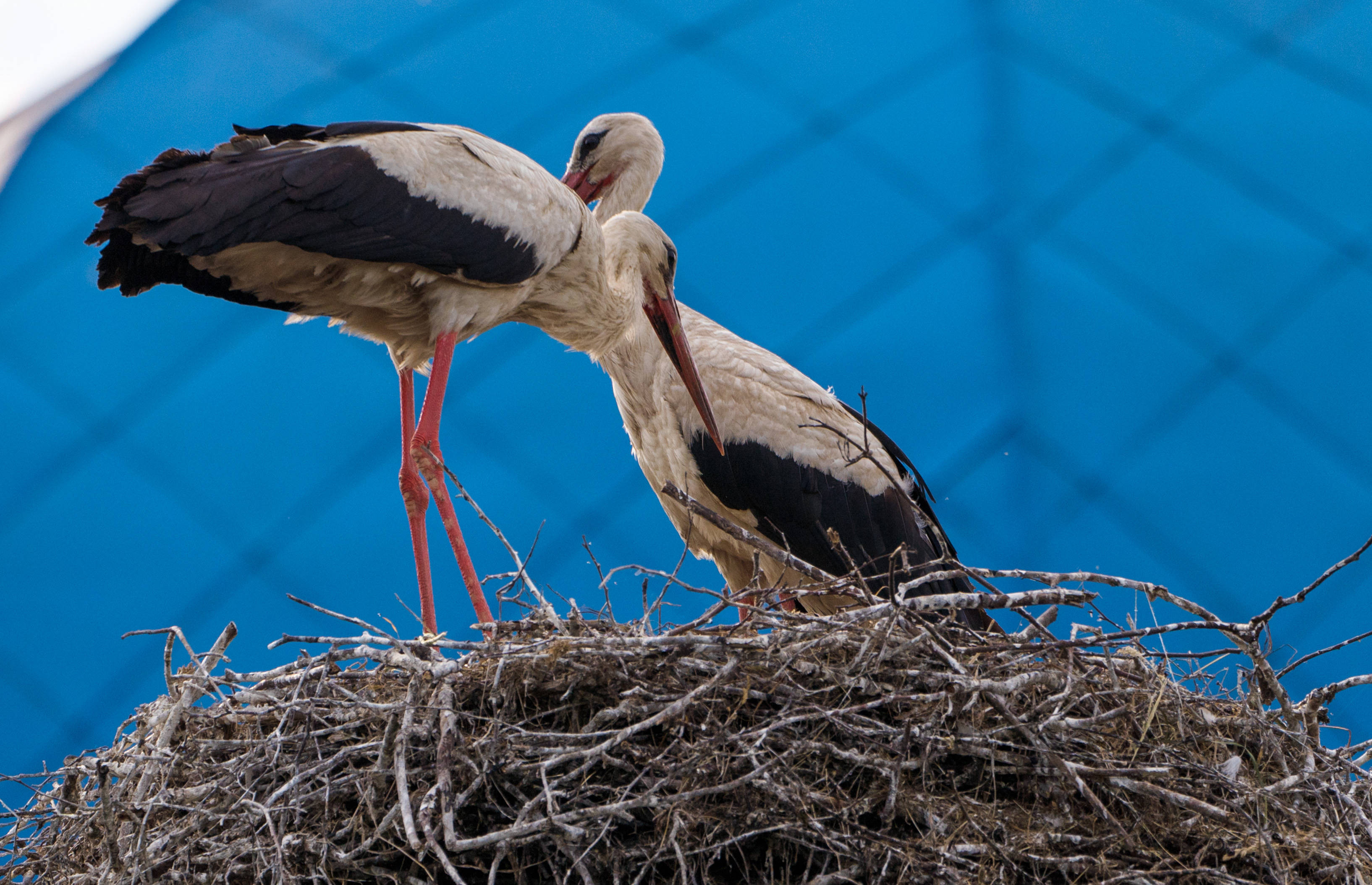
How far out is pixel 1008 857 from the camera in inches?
68.9

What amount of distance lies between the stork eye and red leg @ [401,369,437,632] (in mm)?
899

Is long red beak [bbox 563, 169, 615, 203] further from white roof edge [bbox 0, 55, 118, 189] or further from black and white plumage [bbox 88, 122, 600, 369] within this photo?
white roof edge [bbox 0, 55, 118, 189]

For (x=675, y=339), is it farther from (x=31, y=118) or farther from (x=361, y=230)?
(x=31, y=118)

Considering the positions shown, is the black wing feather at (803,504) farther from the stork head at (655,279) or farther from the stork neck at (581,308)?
the stork neck at (581,308)

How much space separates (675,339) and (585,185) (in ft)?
2.34

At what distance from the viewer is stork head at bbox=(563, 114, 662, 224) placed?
3545mm

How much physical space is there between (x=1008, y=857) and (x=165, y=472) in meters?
2.93

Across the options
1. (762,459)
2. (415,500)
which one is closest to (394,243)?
(415,500)

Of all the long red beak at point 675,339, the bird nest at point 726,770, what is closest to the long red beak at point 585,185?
the long red beak at point 675,339

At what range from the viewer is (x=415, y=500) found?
2.89 m

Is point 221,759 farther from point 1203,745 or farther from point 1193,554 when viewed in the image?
point 1193,554

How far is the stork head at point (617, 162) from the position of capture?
354cm

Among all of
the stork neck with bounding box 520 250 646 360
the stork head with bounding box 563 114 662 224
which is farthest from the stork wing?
the stork head with bounding box 563 114 662 224

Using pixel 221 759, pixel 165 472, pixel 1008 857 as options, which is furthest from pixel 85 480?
pixel 1008 857
